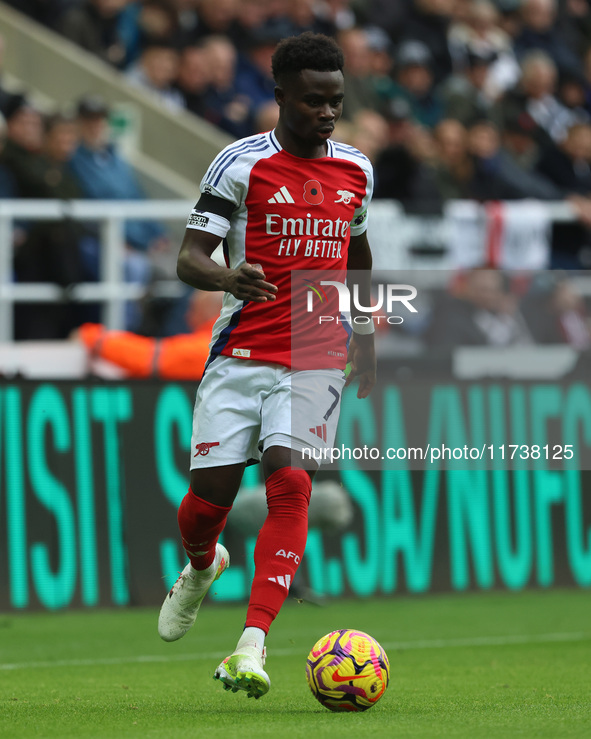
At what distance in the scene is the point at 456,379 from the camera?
10.9m

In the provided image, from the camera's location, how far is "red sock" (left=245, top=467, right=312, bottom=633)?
216 inches

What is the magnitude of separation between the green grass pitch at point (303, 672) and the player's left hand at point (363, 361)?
135cm

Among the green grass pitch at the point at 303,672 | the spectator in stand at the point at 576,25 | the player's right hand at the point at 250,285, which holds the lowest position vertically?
the green grass pitch at the point at 303,672

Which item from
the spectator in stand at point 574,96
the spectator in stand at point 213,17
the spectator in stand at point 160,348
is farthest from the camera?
the spectator in stand at point 574,96

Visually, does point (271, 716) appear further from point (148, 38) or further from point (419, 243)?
point (148, 38)

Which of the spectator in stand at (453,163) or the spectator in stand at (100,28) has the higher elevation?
the spectator in stand at (100,28)

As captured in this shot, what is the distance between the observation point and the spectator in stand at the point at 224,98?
14086 mm

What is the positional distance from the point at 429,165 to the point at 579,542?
4.59 metres

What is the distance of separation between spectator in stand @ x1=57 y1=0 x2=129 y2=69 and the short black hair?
904cm

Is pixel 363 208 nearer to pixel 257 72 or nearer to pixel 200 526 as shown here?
pixel 200 526

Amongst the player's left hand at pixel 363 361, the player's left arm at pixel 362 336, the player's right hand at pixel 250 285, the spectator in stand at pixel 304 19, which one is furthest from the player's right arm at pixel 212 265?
the spectator in stand at pixel 304 19

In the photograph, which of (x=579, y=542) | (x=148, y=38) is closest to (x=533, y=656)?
(x=579, y=542)

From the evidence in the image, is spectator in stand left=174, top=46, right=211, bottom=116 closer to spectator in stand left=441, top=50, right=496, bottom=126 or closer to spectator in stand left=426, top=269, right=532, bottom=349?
spectator in stand left=441, top=50, right=496, bottom=126

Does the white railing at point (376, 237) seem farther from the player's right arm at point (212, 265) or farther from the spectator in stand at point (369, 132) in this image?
the player's right arm at point (212, 265)
